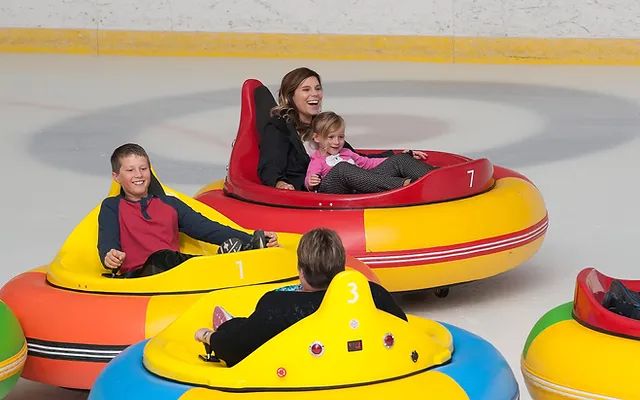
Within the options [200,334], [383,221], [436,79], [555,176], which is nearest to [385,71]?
[436,79]

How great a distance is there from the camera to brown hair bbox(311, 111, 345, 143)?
4.55 metres

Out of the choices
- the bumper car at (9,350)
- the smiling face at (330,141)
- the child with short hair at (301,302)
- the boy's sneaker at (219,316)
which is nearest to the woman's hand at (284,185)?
the smiling face at (330,141)

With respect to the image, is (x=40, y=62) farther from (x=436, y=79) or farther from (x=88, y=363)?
(x=88, y=363)

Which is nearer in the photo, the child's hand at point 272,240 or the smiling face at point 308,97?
the child's hand at point 272,240

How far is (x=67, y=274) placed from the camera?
144 inches

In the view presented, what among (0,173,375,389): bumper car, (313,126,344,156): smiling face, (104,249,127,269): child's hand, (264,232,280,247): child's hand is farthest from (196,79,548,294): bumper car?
(104,249,127,269): child's hand

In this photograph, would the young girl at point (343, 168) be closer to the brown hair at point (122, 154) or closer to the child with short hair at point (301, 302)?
the brown hair at point (122, 154)

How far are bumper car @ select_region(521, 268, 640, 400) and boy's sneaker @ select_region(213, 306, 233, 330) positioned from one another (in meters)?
0.68

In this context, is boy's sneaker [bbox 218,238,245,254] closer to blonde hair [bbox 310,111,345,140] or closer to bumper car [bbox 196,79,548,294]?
bumper car [bbox 196,79,548,294]

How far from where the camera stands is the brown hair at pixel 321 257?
277cm

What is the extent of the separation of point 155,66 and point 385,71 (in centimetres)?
166

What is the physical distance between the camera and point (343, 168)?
4535 millimetres

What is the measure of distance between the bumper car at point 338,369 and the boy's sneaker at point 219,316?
0.29m

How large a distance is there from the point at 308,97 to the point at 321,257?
1.99m
